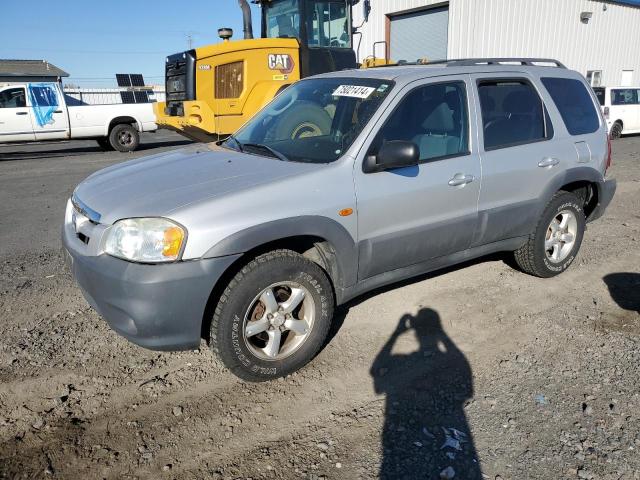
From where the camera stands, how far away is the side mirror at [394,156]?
9.98 ft

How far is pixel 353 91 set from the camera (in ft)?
11.8

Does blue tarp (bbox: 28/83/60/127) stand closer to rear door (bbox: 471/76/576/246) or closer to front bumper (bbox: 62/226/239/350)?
front bumper (bbox: 62/226/239/350)

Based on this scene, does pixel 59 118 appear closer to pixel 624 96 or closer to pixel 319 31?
pixel 319 31

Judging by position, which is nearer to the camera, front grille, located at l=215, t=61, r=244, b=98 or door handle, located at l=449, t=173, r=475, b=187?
door handle, located at l=449, t=173, r=475, b=187

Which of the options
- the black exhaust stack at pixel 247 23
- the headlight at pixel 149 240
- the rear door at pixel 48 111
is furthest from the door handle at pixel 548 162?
the rear door at pixel 48 111

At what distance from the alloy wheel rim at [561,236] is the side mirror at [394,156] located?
202 cm

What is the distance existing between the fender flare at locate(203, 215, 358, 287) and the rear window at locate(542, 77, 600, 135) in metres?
2.50

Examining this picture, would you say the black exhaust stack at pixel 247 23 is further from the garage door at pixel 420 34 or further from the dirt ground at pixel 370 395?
the garage door at pixel 420 34

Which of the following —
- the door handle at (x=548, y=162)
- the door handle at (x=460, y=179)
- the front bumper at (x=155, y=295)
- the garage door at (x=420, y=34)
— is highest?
the garage door at (x=420, y=34)

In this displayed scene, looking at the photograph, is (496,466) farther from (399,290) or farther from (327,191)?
(399,290)

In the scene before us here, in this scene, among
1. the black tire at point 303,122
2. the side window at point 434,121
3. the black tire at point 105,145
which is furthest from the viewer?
the black tire at point 105,145

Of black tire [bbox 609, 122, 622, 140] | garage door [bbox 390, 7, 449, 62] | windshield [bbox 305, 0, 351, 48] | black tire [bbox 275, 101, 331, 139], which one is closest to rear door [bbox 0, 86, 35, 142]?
windshield [bbox 305, 0, 351, 48]

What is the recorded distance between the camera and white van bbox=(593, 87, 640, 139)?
1590 cm

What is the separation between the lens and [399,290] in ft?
13.9
